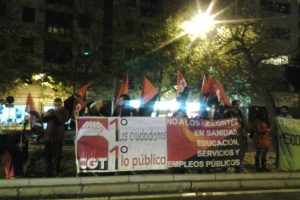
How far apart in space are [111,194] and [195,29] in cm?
1017

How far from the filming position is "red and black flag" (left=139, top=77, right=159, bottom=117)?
1224cm

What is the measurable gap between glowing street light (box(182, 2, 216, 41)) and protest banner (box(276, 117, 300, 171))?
19.1 ft

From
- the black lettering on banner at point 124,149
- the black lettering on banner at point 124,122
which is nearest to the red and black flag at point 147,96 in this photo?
the black lettering on banner at point 124,122

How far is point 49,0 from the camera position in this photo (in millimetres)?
54656

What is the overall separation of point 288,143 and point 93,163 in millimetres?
4803

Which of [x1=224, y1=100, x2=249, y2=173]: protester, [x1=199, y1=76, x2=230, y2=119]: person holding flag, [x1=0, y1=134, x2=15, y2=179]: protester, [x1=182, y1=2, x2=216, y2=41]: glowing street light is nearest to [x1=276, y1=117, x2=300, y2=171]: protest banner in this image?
[x1=224, y1=100, x2=249, y2=173]: protester

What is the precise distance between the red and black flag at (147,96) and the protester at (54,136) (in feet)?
6.58

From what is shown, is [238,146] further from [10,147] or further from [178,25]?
[178,25]

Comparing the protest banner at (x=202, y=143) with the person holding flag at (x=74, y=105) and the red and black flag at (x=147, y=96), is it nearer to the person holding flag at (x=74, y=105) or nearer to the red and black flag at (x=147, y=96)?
the red and black flag at (x=147, y=96)

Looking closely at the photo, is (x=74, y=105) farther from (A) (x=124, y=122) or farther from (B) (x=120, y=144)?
(B) (x=120, y=144)

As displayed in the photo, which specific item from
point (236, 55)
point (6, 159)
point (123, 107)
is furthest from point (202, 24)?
point (6, 159)

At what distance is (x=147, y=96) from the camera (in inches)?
482

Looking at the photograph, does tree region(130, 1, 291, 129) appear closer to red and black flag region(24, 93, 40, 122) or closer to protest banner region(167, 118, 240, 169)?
protest banner region(167, 118, 240, 169)

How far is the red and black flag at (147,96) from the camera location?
40.2 ft
